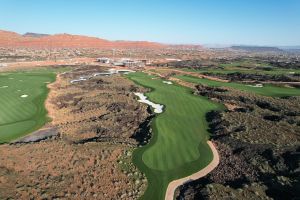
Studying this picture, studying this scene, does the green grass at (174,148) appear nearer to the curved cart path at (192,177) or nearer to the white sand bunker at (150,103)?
the curved cart path at (192,177)

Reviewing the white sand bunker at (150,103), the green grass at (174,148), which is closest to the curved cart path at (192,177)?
the green grass at (174,148)

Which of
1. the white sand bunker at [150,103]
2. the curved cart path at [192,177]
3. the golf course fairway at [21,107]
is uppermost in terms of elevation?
the white sand bunker at [150,103]

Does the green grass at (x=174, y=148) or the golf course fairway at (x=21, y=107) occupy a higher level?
the green grass at (x=174, y=148)

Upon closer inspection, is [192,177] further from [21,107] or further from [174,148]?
[21,107]

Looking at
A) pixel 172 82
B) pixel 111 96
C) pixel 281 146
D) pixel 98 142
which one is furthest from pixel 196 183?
pixel 172 82

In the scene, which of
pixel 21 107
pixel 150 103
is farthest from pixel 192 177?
pixel 21 107

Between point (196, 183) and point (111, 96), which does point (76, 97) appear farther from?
point (196, 183)
